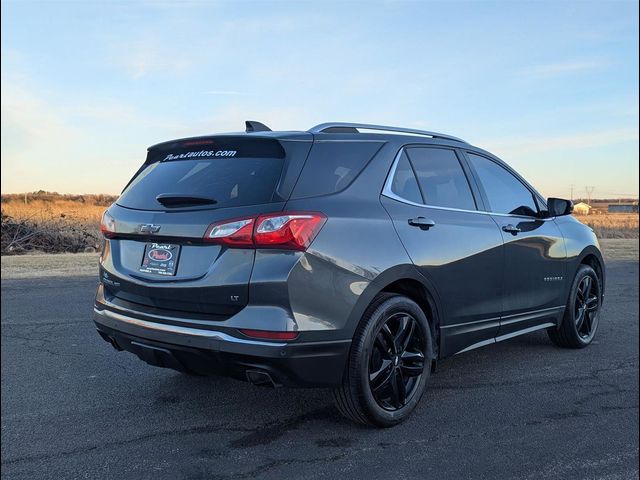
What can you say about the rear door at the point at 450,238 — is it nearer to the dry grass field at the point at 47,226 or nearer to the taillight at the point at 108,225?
the taillight at the point at 108,225

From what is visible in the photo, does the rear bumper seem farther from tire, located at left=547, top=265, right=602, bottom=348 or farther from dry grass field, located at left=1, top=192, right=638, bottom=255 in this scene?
dry grass field, located at left=1, top=192, right=638, bottom=255

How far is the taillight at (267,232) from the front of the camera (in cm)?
311

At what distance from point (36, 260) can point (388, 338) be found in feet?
36.8

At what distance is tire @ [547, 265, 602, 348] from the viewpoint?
5473 mm

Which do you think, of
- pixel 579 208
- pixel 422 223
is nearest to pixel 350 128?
pixel 422 223

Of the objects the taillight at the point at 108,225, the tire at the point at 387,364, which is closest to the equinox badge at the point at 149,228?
the taillight at the point at 108,225

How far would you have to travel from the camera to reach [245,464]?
10.1 ft

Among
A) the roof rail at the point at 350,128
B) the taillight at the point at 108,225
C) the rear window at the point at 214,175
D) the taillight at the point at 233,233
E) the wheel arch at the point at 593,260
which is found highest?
the roof rail at the point at 350,128

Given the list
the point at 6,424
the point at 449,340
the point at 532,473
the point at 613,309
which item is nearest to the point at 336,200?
the point at 449,340

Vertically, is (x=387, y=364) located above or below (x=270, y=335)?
below

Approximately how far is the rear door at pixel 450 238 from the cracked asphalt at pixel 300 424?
0.58 meters

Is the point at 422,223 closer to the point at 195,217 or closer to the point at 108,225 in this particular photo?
the point at 195,217

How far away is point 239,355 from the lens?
3107 millimetres

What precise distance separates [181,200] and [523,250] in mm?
2876
